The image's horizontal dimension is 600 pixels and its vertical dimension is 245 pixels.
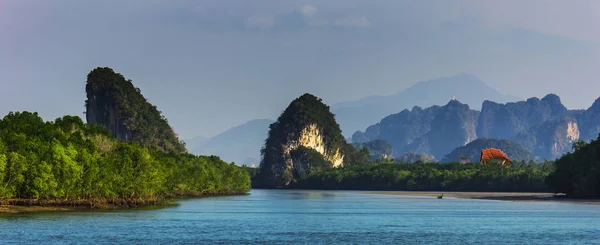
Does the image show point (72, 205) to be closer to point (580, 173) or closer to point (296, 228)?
point (296, 228)

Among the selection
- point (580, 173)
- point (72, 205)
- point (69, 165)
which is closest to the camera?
point (69, 165)

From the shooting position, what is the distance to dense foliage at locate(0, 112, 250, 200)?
76.4 metres

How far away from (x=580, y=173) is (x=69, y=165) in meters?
81.0

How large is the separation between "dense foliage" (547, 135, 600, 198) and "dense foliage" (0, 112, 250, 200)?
2428 inches

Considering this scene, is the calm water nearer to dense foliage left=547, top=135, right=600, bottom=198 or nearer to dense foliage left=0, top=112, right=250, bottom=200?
dense foliage left=0, top=112, right=250, bottom=200

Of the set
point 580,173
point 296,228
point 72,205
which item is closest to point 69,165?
point 72,205

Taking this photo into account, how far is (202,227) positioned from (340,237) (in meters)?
13.5

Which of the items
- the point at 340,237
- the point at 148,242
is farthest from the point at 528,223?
the point at 148,242

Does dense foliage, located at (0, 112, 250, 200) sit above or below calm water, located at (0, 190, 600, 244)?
above

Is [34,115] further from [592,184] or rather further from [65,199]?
[592,184]

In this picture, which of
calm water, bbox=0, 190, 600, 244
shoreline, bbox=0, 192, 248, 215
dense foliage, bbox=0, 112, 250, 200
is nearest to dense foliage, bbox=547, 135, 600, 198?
calm water, bbox=0, 190, 600, 244

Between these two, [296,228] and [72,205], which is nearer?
[296,228]

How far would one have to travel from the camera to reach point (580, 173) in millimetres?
129625

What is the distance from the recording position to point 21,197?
80.1 meters
